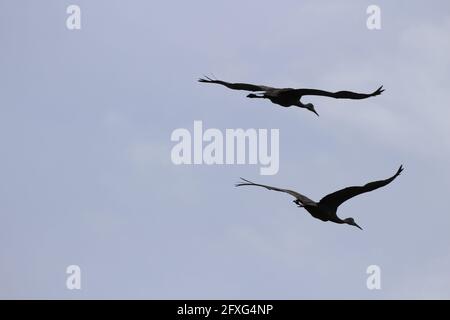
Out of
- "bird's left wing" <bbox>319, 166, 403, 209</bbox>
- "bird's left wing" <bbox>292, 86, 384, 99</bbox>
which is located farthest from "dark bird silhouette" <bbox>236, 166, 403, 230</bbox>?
"bird's left wing" <bbox>292, 86, 384, 99</bbox>

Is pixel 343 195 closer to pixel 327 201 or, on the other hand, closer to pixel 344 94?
pixel 327 201

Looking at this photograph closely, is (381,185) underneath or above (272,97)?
underneath

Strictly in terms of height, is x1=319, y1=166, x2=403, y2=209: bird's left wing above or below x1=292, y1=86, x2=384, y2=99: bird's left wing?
below

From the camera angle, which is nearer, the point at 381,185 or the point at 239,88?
the point at 381,185

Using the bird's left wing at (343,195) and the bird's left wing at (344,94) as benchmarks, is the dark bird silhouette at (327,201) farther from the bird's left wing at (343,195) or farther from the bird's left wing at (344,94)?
the bird's left wing at (344,94)

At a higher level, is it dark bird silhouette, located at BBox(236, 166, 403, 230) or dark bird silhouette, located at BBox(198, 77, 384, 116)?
dark bird silhouette, located at BBox(198, 77, 384, 116)

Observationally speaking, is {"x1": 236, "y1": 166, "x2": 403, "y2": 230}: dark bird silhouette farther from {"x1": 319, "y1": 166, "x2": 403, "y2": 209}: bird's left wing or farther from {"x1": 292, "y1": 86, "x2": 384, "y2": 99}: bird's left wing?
{"x1": 292, "y1": 86, "x2": 384, "y2": 99}: bird's left wing

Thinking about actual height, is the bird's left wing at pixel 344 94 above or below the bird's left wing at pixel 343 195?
above

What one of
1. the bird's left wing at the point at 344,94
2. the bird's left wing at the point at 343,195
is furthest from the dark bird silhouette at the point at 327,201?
the bird's left wing at the point at 344,94

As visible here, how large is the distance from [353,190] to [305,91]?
9.84 ft
